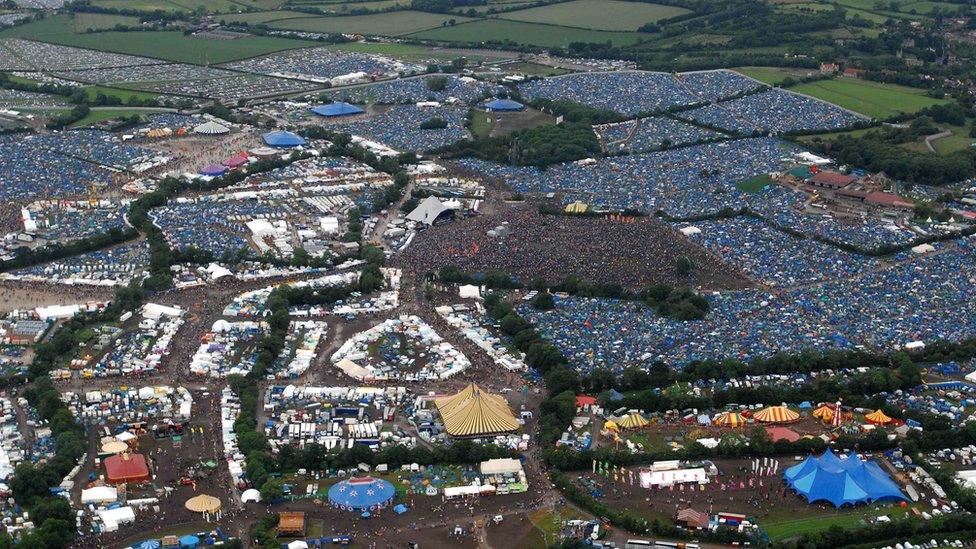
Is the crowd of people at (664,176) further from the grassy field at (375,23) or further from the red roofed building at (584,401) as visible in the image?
the grassy field at (375,23)

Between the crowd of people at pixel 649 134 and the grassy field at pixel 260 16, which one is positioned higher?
the grassy field at pixel 260 16

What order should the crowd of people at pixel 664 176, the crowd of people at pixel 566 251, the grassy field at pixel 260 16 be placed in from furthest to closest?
the grassy field at pixel 260 16, the crowd of people at pixel 664 176, the crowd of people at pixel 566 251

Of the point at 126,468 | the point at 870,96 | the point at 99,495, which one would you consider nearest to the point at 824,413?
the point at 126,468

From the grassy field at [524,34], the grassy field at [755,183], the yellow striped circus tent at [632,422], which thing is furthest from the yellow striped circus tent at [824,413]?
the grassy field at [524,34]

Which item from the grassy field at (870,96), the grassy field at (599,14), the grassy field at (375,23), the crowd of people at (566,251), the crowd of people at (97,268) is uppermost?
the grassy field at (599,14)

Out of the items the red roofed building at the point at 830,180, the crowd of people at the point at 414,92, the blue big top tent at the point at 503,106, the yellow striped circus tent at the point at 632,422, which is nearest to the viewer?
the yellow striped circus tent at the point at 632,422

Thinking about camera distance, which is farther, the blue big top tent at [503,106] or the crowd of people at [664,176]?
the blue big top tent at [503,106]
